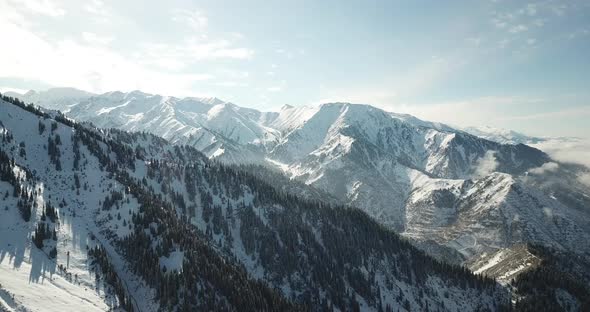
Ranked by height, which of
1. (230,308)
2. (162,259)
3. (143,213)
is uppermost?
(143,213)

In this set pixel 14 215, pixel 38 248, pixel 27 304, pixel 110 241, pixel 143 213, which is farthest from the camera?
pixel 143 213

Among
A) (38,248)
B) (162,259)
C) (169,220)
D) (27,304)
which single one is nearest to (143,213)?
(169,220)

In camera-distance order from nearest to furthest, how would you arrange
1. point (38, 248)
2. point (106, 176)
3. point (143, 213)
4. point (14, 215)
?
point (38, 248) → point (14, 215) → point (143, 213) → point (106, 176)

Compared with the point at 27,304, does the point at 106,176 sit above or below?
above

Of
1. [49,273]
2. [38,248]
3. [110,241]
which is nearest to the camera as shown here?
[49,273]

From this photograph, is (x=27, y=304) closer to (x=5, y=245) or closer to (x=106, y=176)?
(x=5, y=245)

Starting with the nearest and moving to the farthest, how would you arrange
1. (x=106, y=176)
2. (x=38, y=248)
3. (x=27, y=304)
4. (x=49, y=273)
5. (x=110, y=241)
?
(x=27, y=304), (x=49, y=273), (x=38, y=248), (x=110, y=241), (x=106, y=176)

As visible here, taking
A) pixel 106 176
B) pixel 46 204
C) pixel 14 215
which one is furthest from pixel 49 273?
pixel 106 176

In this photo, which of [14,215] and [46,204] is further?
[46,204]

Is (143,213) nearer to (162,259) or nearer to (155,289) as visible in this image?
(162,259)
